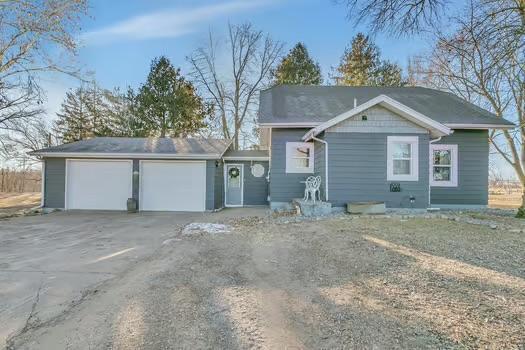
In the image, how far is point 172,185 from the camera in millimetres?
11742

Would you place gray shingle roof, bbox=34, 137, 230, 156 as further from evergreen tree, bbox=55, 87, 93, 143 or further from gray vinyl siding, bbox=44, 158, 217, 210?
evergreen tree, bbox=55, 87, 93, 143

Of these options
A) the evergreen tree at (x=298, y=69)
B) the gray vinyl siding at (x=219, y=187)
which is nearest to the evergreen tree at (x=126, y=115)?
the gray vinyl siding at (x=219, y=187)

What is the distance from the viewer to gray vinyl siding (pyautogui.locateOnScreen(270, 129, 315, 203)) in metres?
10.6

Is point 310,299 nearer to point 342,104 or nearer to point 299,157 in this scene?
point 299,157

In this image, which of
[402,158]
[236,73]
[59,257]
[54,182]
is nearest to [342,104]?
[402,158]

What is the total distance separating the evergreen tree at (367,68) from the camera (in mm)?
22531

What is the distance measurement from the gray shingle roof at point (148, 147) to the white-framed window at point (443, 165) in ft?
25.7

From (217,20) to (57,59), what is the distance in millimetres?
14488

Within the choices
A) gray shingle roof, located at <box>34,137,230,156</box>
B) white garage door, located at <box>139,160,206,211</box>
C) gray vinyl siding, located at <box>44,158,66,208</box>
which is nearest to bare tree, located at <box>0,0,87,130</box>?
gray shingle roof, located at <box>34,137,230,156</box>

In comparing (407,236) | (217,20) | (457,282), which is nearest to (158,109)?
(217,20)

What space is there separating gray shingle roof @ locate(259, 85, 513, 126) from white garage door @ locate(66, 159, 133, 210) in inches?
236

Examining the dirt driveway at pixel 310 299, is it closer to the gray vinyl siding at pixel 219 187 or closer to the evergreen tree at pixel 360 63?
the gray vinyl siding at pixel 219 187

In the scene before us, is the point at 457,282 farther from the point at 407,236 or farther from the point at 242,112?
the point at 242,112

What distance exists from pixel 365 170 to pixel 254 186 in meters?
5.88
